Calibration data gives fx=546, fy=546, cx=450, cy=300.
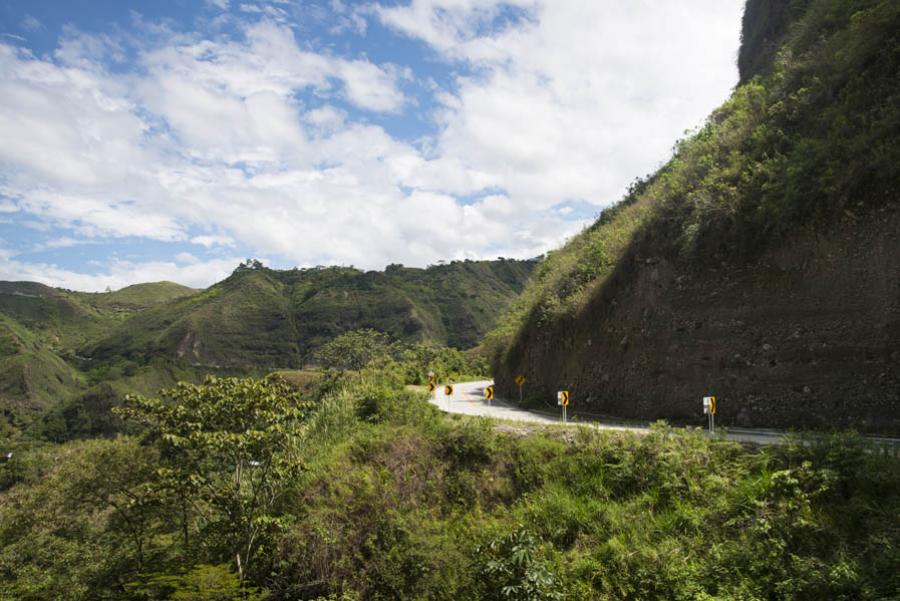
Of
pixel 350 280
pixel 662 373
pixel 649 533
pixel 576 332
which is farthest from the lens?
pixel 350 280

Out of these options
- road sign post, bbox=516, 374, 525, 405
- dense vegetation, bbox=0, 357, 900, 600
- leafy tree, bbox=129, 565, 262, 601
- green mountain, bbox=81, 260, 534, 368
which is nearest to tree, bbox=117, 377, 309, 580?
dense vegetation, bbox=0, 357, 900, 600

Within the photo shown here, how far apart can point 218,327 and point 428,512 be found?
432 feet

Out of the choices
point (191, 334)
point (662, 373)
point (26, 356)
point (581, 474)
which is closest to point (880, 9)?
point (662, 373)

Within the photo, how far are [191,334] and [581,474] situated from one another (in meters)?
130

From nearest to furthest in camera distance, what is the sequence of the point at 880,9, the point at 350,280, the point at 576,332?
the point at 880,9 < the point at 576,332 < the point at 350,280

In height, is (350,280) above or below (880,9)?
above

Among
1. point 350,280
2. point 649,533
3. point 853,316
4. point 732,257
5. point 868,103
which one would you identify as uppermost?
point 350,280

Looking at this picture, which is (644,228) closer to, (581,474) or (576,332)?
(576,332)

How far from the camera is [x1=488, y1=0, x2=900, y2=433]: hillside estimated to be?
11.2 metres

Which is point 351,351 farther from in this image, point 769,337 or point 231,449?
point 769,337

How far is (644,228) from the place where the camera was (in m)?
18.2

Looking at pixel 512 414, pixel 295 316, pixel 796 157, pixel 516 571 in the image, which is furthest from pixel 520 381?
pixel 295 316

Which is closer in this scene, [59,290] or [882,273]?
[882,273]

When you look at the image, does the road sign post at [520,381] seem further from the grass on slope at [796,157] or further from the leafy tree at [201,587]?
the leafy tree at [201,587]
